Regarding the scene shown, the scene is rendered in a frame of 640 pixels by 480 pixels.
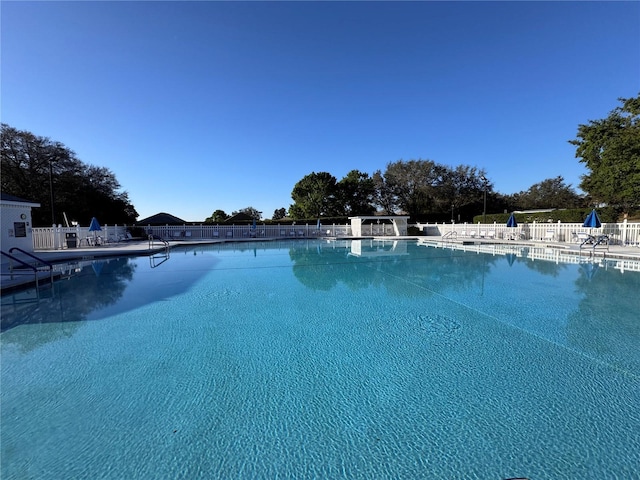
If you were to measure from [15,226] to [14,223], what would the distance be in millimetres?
132

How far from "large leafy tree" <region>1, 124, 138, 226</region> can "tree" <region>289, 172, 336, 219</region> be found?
2077 centimetres

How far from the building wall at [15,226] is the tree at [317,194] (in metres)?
26.5

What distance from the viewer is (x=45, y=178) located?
74.9ft

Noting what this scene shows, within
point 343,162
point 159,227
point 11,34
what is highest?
point 343,162

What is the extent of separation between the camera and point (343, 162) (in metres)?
36.4

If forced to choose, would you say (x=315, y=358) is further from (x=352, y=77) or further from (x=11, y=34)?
(x=352, y=77)

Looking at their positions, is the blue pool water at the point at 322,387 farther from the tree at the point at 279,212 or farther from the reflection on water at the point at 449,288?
the tree at the point at 279,212

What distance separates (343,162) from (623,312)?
109 feet

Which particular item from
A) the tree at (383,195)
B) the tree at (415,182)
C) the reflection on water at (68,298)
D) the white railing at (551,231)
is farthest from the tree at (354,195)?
the reflection on water at (68,298)

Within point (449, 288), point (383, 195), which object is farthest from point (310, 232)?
point (449, 288)

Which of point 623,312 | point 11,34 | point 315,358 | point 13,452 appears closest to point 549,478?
point 315,358

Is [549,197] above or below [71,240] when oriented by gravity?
above

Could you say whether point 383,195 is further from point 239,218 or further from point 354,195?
point 239,218

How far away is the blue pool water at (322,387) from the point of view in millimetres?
1951
